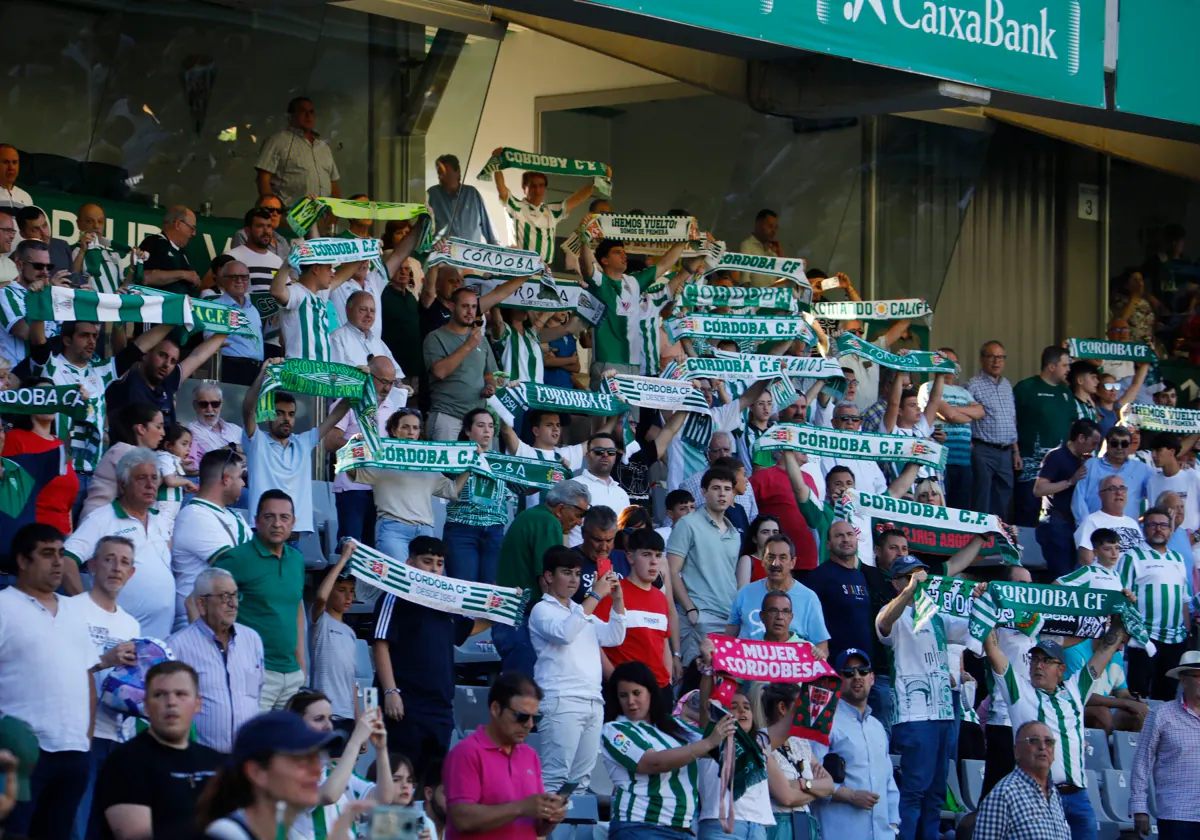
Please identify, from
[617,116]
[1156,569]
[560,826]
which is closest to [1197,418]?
[1156,569]

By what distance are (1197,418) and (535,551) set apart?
7.68 m

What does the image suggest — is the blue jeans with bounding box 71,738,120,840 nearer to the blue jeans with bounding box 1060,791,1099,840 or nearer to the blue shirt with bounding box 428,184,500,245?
the blue jeans with bounding box 1060,791,1099,840

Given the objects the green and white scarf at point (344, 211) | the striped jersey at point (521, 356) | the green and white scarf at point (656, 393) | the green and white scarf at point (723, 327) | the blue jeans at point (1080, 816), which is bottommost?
the blue jeans at point (1080, 816)

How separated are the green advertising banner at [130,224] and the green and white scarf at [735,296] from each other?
3618 mm

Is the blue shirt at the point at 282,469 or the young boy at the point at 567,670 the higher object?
the blue shirt at the point at 282,469

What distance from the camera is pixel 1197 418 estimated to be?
52.5ft

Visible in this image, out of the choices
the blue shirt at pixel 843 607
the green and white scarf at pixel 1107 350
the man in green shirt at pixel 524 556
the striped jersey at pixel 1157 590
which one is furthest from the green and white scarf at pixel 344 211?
the green and white scarf at pixel 1107 350

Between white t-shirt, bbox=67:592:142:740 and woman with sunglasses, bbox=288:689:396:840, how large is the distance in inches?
39.6

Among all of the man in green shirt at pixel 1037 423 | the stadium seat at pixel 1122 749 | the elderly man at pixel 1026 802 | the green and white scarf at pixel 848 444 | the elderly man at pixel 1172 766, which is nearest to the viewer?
the elderly man at pixel 1026 802

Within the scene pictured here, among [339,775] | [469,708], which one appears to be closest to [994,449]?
[469,708]

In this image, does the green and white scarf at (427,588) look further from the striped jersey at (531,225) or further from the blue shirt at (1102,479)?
the striped jersey at (531,225)

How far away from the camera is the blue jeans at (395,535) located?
10906 mm

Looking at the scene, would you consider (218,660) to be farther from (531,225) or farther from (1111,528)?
(531,225)

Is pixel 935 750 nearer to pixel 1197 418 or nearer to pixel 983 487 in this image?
pixel 983 487
